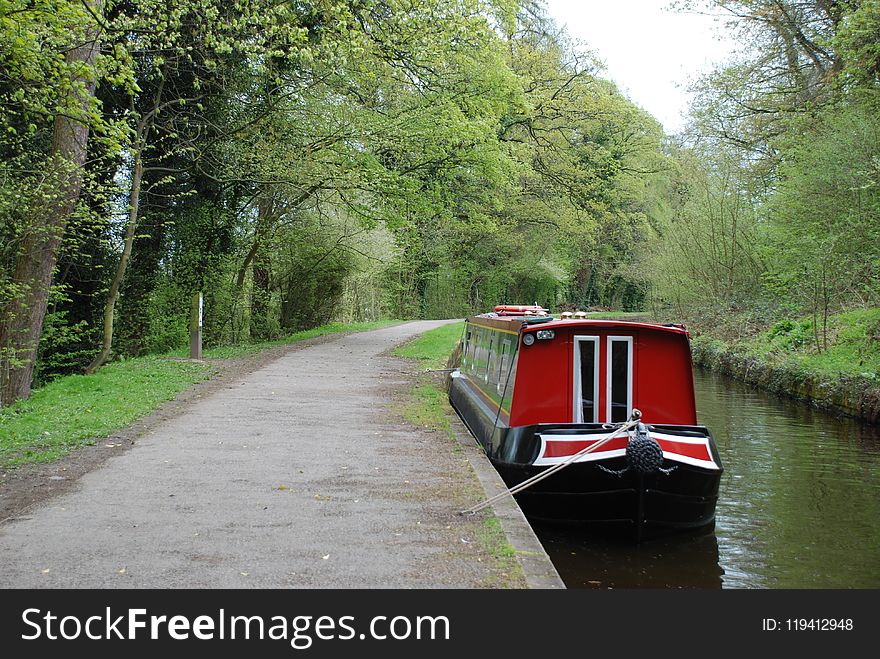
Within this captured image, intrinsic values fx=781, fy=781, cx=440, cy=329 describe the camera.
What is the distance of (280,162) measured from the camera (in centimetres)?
1525

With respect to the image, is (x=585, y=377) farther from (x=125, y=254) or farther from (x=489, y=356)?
(x=125, y=254)

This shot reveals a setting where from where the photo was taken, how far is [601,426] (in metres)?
7.04

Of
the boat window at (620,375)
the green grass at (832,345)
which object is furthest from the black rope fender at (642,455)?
the green grass at (832,345)

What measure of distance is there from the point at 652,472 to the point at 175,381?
25.4 feet

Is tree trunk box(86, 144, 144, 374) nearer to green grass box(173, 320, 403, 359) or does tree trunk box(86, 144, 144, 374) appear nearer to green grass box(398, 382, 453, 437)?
green grass box(173, 320, 403, 359)

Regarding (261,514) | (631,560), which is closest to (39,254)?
(261,514)

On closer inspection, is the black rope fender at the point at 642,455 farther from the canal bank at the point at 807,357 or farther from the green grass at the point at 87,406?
the canal bank at the point at 807,357

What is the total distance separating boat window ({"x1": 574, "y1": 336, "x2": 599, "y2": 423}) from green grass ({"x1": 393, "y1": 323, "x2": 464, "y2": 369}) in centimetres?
808

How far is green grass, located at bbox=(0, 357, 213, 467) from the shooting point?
7371 mm

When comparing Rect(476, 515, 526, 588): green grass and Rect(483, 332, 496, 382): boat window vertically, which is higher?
Rect(483, 332, 496, 382): boat window

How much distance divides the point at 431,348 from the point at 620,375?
1161 centimetres

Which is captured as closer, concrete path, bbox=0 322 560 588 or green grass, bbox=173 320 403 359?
concrete path, bbox=0 322 560 588

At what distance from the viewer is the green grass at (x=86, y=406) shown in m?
7.37

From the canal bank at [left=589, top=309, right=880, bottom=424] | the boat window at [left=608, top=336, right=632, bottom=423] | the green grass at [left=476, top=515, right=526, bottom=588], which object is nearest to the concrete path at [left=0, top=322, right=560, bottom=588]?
the green grass at [left=476, top=515, right=526, bottom=588]
